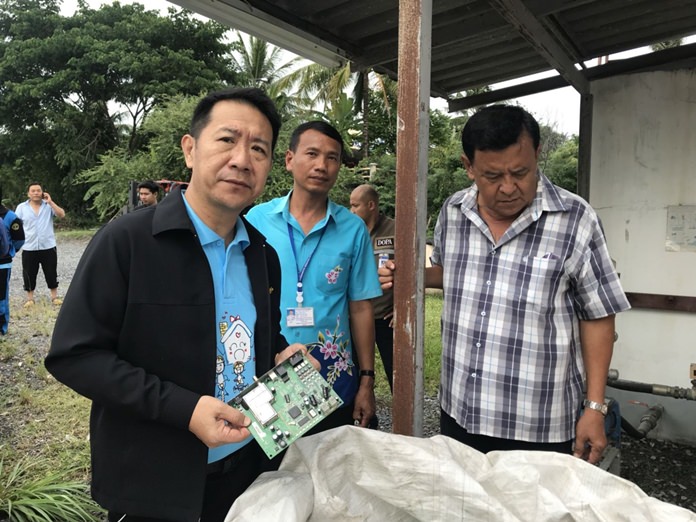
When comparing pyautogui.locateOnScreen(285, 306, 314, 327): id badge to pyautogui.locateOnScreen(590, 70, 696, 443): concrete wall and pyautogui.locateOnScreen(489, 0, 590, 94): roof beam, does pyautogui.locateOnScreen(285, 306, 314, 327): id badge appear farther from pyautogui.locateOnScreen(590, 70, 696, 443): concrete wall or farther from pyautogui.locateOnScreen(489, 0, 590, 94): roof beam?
pyautogui.locateOnScreen(590, 70, 696, 443): concrete wall

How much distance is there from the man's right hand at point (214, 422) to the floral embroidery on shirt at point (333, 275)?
3.46 feet

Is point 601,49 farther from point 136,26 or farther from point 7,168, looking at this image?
point 7,168

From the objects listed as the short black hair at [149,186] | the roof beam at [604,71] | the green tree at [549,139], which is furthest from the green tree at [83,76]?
the roof beam at [604,71]

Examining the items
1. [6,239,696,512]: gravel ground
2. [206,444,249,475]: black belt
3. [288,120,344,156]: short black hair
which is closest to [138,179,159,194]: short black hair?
[6,239,696,512]: gravel ground

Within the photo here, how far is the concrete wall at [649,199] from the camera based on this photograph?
3303 mm

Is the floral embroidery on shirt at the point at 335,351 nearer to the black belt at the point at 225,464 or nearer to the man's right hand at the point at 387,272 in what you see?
the man's right hand at the point at 387,272

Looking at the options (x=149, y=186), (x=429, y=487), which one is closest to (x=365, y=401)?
(x=429, y=487)

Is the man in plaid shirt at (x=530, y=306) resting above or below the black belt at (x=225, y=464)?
above

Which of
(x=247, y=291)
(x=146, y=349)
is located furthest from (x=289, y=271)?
(x=146, y=349)

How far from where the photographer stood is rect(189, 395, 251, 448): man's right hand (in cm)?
111

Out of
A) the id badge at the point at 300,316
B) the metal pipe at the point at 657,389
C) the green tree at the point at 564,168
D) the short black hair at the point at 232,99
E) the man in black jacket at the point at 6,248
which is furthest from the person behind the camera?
the green tree at the point at 564,168

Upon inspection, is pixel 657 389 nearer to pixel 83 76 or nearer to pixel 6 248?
pixel 6 248

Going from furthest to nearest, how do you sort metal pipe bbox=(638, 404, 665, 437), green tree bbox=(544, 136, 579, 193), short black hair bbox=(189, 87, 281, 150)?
green tree bbox=(544, 136, 579, 193) → metal pipe bbox=(638, 404, 665, 437) → short black hair bbox=(189, 87, 281, 150)

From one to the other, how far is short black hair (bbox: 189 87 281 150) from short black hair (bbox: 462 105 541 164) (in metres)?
0.73
